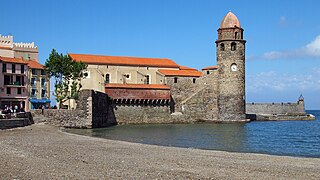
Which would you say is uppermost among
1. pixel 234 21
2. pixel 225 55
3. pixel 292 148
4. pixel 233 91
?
pixel 234 21

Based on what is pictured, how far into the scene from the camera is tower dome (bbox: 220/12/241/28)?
5369 cm

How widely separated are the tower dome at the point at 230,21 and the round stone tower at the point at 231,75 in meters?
0.42

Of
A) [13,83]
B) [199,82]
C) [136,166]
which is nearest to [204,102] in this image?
[199,82]

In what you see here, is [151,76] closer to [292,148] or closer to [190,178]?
[292,148]

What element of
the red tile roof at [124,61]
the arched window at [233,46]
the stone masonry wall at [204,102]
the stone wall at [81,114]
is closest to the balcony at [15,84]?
the red tile roof at [124,61]

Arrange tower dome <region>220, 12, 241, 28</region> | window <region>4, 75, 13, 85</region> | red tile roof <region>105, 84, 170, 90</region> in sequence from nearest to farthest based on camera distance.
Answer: window <region>4, 75, 13, 85</region>
red tile roof <region>105, 84, 170, 90</region>
tower dome <region>220, 12, 241, 28</region>

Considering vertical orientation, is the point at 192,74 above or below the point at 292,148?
above

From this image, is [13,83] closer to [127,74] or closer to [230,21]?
[127,74]

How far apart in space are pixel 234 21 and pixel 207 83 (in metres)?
8.93

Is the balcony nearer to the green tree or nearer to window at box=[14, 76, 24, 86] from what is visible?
window at box=[14, 76, 24, 86]

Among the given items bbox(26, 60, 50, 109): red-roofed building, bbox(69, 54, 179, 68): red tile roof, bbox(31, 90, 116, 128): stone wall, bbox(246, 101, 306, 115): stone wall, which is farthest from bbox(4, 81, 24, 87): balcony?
bbox(246, 101, 306, 115): stone wall

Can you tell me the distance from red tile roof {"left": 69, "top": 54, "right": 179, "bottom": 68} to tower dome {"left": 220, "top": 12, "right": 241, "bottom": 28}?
366 inches

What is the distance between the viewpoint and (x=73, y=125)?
40438 millimetres

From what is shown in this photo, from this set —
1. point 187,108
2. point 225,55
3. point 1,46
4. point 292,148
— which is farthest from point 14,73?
point 292,148
